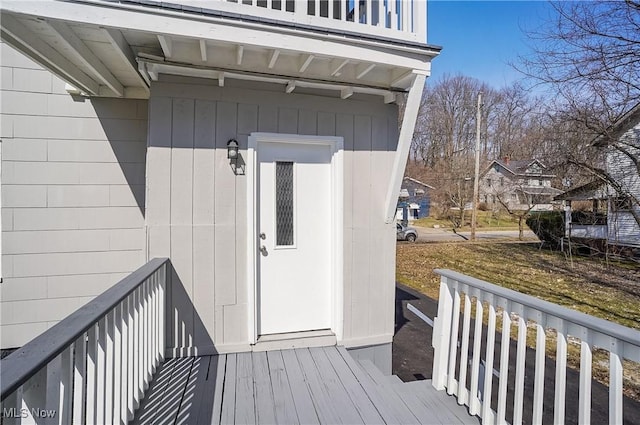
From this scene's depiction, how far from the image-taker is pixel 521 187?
528 inches

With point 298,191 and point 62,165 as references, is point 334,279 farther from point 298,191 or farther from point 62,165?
point 62,165

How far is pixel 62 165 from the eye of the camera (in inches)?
131

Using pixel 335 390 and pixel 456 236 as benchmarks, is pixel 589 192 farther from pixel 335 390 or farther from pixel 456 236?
pixel 456 236

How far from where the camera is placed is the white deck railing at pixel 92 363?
3.18 ft

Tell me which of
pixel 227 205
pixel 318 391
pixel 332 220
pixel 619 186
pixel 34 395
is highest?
pixel 619 186

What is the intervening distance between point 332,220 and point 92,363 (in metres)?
2.19

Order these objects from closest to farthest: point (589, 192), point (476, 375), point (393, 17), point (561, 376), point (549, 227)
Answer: point (561, 376) → point (476, 375) → point (393, 17) → point (589, 192) → point (549, 227)

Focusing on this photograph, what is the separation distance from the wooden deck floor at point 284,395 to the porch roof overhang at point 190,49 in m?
2.28

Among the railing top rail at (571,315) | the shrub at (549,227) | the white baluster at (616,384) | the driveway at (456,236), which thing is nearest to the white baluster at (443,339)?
the railing top rail at (571,315)

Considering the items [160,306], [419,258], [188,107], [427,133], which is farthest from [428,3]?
[427,133]

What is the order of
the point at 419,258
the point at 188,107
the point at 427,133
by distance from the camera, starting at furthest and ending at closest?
the point at 427,133, the point at 419,258, the point at 188,107

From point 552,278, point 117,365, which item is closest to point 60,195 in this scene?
point 117,365

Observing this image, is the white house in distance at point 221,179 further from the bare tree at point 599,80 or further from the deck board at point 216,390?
the bare tree at point 599,80

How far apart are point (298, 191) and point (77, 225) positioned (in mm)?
2154
